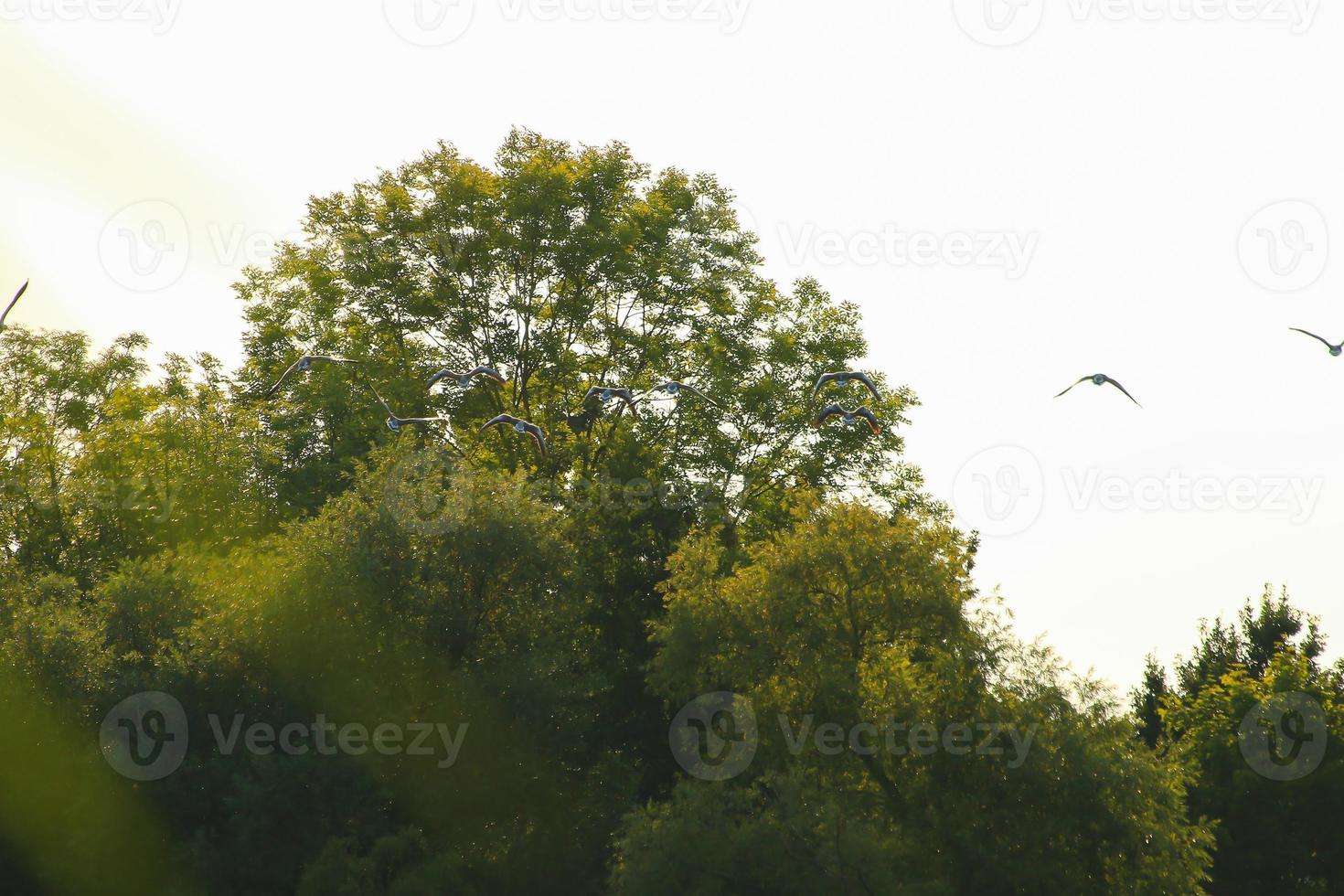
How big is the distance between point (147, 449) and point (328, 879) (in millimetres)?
24337

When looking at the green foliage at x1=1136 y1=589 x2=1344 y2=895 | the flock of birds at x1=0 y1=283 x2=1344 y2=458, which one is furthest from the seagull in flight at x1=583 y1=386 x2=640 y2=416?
the green foliage at x1=1136 y1=589 x2=1344 y2=895

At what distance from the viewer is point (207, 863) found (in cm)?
3177

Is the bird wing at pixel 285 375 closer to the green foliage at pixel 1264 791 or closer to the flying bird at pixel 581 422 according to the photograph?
the flying bird at pixel 581 422

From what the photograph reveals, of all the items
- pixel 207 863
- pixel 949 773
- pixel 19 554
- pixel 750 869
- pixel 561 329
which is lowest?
pixel 207 863

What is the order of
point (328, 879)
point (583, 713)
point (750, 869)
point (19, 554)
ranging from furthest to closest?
point (19, 554), point (583, 713), point (328, 879), point (750, 869)

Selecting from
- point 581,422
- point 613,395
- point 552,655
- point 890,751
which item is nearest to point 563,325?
point 581,422

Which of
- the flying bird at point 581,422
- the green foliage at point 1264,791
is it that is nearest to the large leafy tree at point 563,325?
the flying bird at point 581,422

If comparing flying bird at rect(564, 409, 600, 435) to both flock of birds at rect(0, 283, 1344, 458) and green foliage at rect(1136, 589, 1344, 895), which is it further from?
green foliage at rect(1136, 589, 1344, 895)

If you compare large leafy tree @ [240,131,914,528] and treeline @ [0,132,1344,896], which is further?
large leafy tree @ [240,131,914,528]

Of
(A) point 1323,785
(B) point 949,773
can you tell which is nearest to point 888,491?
(A) point 1323,785

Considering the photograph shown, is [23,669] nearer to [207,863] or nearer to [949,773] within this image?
[207,863]

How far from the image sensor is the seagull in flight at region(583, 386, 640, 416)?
36.3 m

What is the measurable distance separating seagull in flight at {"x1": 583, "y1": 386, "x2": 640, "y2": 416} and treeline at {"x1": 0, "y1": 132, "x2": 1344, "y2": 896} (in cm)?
150

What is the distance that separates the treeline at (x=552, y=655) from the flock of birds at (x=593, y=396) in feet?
2.24
